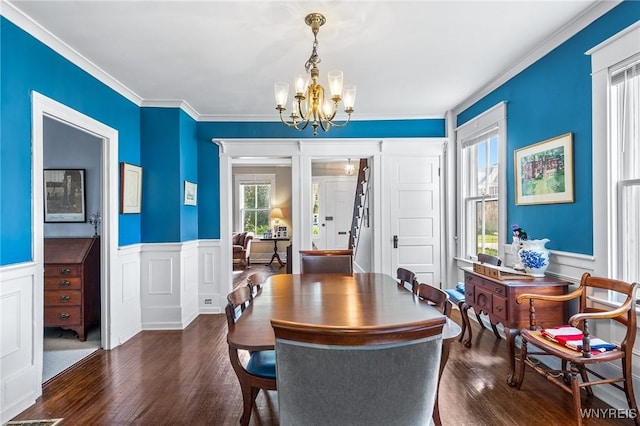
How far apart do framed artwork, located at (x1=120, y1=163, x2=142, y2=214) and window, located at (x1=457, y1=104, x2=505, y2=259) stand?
3928 millimetres

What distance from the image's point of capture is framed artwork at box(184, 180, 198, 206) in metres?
4.26

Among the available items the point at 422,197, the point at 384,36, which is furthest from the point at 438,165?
the point at 384,36

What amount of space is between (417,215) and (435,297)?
2950 mm

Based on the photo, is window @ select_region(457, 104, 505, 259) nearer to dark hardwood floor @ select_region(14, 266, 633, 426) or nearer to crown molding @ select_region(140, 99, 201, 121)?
dark hardwood floor @ select_region(14, 266, 633, 426)

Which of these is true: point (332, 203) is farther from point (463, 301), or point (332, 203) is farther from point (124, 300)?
point (124, 300)

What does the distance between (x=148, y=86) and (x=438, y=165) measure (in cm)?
370

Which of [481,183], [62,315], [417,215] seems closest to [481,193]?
[481,183]

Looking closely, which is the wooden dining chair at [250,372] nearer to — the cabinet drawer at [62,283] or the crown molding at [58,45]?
the crown molding at [58,45]

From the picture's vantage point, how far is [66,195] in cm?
391

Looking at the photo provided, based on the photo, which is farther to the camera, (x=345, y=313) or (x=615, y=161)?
(x=615, y=161)

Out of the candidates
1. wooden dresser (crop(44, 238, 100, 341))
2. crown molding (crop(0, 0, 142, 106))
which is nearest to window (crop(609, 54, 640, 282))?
crown molding (crop(0, 0, 142, 106))

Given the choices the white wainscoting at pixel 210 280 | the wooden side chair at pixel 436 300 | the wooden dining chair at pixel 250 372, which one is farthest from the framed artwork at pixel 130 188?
the wooden side chair at pixel 436 300

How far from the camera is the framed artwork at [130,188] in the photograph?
3605mm

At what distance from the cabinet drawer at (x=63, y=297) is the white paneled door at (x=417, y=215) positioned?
12.2ft
